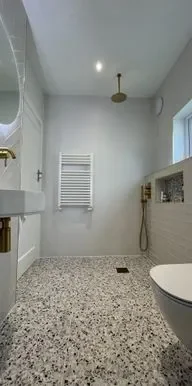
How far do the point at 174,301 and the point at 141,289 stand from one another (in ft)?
3.61

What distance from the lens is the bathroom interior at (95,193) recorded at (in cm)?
94

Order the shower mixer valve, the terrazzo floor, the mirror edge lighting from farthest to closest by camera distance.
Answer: the shower mixer valve, the mirror edge lighting, the terrazzo floor

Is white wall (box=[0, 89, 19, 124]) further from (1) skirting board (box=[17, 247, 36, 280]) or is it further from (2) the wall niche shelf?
(2) the wall niche shelf

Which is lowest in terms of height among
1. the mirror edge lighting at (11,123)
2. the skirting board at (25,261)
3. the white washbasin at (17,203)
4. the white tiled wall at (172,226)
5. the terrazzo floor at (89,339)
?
the terrazzo floor at (89,339)

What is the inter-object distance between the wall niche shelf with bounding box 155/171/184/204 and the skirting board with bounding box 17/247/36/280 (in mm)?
1631

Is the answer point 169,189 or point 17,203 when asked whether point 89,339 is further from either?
point 169,189

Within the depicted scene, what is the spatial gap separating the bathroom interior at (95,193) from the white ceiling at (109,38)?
0.01 m

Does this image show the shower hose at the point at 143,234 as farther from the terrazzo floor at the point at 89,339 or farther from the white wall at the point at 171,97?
the terrazzo floor at the point at 89,339

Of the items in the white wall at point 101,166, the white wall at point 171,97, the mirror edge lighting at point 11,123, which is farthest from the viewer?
the white wall at point 101,166

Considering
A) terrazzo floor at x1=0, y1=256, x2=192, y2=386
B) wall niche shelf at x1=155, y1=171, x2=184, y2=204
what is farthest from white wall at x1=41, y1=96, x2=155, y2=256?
terrazzo floor at x1=0, y1=256, x2=192, y2=386

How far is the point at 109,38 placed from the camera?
1.86 meters

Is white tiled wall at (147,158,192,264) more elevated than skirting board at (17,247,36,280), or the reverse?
white tiled wall at (147,158,192,264)

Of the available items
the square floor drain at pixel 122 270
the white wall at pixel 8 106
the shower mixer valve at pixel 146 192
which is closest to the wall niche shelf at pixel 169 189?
the shower mixer valve at pixel 146 192

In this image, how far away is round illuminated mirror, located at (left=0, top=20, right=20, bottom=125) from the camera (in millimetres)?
1251
